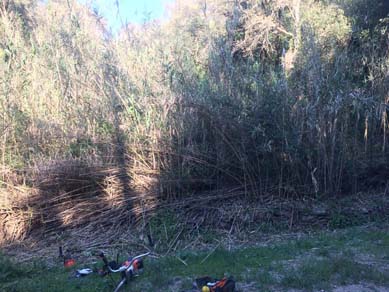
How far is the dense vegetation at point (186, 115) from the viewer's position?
715 centimetres

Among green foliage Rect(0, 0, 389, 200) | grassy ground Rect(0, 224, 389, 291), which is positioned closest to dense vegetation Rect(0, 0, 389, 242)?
green foliage Rect(0, 0, 389, 200)

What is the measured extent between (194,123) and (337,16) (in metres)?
7.21

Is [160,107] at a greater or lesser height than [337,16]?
lesser

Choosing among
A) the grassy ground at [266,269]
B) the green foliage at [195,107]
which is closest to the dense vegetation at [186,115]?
the green foliage at [195,107]

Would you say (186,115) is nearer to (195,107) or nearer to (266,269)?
(195,107)

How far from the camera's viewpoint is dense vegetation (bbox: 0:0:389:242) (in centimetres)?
715

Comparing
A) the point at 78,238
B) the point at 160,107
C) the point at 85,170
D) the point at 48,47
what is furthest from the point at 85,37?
the point at 78,238

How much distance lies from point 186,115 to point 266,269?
3.44m

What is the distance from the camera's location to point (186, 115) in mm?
7371

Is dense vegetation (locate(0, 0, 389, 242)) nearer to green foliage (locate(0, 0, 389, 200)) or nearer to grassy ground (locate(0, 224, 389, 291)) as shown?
green foliage (locate(0, 0, 389, 200))

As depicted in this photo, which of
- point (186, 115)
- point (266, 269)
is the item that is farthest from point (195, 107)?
point (266, 269)

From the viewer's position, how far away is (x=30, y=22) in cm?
1391

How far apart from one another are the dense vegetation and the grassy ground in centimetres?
164

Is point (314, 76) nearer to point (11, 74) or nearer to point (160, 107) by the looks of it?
point (160, 107)
